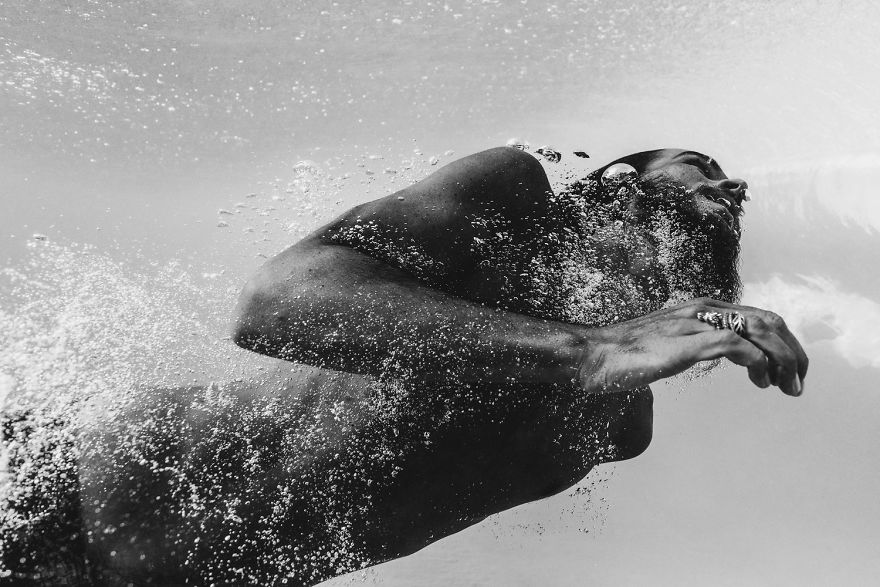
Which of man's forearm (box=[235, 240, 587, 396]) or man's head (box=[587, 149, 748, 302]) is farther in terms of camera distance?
man's head (box=[587, 149, 748, 302])

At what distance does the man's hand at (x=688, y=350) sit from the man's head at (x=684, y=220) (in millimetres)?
374

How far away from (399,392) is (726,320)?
389 millimetres

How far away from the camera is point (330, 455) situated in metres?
0.77

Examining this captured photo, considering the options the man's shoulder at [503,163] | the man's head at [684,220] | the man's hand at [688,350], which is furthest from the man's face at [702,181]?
the man's hand at [688,350]

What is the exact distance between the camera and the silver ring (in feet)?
1.64

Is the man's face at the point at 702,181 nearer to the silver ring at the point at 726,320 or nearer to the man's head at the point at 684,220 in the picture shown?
the man's head at the point at 684,220

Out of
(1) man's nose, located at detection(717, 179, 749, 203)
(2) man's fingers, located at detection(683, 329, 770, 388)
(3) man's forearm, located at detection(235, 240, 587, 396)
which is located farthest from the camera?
(1) man's nose, located at detection(717, 179, 749, 203)

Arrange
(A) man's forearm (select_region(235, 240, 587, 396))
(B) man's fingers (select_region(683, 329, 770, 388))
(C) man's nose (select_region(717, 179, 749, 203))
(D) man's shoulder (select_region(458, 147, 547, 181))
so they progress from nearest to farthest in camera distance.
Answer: (B) man's fingers (select_region(683, 329, 770, 388)) < (A) man's forearm (select_region(235, 240, 587, 396)) < (D) man's shoulder (select_region(458, 147, 547, 181)) < (C) man's nose (select_region(717, 179, 749, 203))

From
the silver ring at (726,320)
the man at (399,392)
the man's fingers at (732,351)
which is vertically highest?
the silver ring at (726,320)

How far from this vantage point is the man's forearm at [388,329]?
0.59 meters

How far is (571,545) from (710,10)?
1229 centimetres

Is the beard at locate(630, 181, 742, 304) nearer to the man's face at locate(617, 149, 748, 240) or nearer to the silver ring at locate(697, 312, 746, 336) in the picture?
the man's face at locate(617, 149, 748, 240)

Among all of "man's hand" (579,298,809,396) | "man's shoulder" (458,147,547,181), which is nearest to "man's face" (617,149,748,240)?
"man's shoulder" (458,147,547,181)

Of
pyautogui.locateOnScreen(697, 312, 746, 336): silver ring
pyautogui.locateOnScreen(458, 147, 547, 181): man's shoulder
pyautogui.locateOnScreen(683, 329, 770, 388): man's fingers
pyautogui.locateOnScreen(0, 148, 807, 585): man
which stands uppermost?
pyautogui.locateOnScreen(458, 147, 547, 181): man's shoulder
